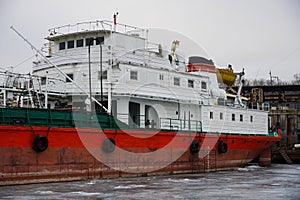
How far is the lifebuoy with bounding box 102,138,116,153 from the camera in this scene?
75.9 feet

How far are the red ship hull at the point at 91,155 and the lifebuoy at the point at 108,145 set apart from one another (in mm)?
171

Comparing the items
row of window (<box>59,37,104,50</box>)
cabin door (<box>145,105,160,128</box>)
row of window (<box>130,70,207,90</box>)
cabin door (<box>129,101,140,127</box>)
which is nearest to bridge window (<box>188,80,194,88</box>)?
row of window (<box>130,70,207,90</box>)

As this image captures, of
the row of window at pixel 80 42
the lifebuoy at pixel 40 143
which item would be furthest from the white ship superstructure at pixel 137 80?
the lifebuoy at pixel 40 143

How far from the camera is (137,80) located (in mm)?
→ 26578

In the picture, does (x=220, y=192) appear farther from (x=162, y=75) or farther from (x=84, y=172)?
Answer: (x=162, y=75)

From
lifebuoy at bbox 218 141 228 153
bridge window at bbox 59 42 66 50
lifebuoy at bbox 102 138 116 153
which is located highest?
bridge window at bbox 59 42 66 50

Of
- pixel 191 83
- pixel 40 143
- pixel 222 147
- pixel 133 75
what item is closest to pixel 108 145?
pixel 40 143

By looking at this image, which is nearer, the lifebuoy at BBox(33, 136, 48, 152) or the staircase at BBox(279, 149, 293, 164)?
the lifebuoy at BBox(33, 136, 48, 152)

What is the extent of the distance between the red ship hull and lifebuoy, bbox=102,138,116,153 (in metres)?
0.17

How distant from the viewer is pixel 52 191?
18.4 metres

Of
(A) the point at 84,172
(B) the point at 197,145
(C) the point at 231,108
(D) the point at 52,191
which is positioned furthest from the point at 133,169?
(C) the point at 231,108

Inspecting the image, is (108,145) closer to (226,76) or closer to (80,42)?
(80,42)

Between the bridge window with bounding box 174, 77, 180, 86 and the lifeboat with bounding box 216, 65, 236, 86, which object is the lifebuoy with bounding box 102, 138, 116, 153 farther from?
the lifeboat with bounding box 216, 65, 236, 86

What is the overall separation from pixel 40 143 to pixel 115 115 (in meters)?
5.27
